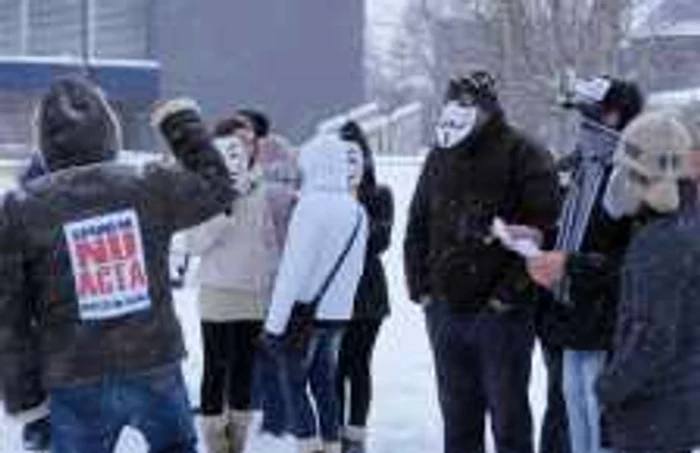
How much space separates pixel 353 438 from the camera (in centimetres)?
899

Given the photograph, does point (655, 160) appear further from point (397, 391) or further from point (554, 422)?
point (397, 391)

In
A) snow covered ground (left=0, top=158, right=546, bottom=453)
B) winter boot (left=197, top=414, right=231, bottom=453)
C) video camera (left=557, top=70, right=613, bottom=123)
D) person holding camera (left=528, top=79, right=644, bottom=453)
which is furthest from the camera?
snow covered ground (left=0, top=158, right=546, bottom=453)

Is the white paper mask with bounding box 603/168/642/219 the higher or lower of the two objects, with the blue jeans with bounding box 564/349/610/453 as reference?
higher

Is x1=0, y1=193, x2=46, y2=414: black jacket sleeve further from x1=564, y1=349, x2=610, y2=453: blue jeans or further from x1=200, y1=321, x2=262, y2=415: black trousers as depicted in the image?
x1=200, y1=321, x2=262, y2=415: black trousers

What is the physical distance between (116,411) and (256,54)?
2641 centimetres

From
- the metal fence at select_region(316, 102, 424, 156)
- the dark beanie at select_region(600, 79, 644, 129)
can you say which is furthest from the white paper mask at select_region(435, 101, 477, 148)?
the metal fence at select_region(316, 102, 424, 156)

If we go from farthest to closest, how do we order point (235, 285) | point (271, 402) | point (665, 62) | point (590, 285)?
point (665, 62)
point (271, 402)
point (235, 285)
point (590, 285)

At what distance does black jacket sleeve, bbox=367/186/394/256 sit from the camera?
895 cm

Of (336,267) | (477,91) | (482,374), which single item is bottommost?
(482,374)

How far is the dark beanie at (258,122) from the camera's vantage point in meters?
8.80

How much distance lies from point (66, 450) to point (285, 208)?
120 inches

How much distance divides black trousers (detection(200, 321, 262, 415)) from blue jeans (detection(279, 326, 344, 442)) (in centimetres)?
28

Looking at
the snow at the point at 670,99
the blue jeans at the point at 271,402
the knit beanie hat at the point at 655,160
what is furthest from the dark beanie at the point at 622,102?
the blue jeans at the point at 271,402

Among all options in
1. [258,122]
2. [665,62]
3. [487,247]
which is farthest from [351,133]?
[665,62]
